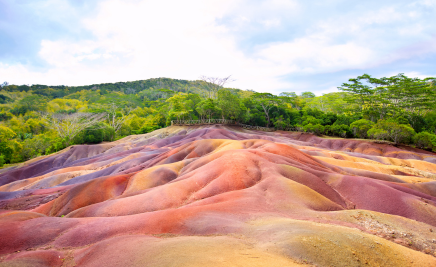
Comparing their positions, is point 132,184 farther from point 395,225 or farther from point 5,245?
point 395,225

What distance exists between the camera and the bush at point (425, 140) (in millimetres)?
36909

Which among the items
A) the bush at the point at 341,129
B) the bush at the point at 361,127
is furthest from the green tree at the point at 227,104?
the bush at the point at 361,127

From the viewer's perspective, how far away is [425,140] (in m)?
37.7

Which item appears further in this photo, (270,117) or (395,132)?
(270,117)

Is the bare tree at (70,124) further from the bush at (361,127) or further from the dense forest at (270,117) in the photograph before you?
the bush at (361,127)

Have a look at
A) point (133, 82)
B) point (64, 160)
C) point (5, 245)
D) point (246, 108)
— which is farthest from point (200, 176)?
point (133, 82)

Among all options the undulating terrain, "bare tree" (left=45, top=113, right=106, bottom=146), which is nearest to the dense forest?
"bare tree" (left=45, top=113, right=106, bottom=146)

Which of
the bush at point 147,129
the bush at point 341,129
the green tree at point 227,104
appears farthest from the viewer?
the bush at point 147,129

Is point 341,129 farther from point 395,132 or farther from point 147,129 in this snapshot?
point 147,129

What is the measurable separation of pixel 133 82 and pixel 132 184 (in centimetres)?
16463

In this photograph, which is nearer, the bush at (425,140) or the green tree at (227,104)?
the bush at (425,140)

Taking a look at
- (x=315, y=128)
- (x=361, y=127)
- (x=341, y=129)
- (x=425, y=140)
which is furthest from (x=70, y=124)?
(x=425, y=140)

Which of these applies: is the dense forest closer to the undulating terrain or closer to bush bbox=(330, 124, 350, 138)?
bush bbox=(330, 124, 350, 138)

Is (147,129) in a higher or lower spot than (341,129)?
lower
